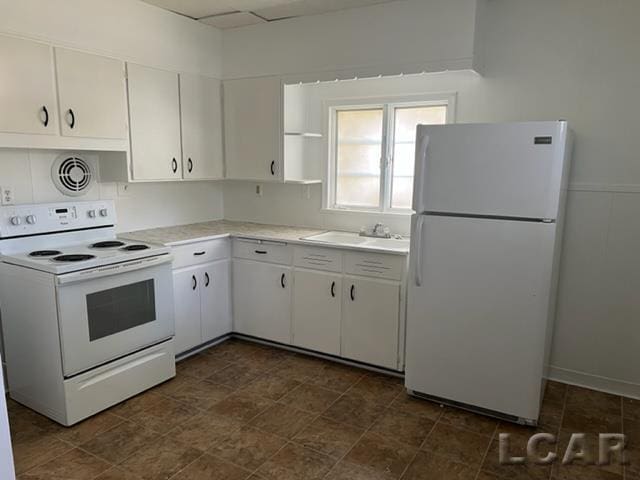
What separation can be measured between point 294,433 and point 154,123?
2329 mm

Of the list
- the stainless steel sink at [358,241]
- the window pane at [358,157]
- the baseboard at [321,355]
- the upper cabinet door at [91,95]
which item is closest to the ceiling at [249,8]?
the upper cabinet door at [91,95]

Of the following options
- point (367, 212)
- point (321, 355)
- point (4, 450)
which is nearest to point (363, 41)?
point (367, 212)

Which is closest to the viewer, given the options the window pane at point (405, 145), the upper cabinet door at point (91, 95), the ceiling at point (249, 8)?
the upper cabinet door at point (91, 95)

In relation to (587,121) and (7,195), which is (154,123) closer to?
(7,195)

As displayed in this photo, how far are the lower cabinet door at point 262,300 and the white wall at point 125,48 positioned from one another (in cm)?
81

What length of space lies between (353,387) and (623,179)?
2144 mm

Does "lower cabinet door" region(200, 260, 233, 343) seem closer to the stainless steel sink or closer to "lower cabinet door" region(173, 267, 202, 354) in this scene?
"lower cabinet door" region(173, 267, 202, 354)

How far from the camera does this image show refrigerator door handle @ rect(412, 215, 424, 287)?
2723mm

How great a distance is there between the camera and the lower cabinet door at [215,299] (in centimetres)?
356

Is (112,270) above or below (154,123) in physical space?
below

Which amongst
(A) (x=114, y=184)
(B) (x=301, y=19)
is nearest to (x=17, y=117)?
(A) (x=114, y=184)

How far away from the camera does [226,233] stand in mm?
3693

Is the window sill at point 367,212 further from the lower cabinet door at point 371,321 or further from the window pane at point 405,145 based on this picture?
the lower cabinet door at point 371,321

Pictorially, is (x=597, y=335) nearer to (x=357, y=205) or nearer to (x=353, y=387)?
(x=353, y=387)
